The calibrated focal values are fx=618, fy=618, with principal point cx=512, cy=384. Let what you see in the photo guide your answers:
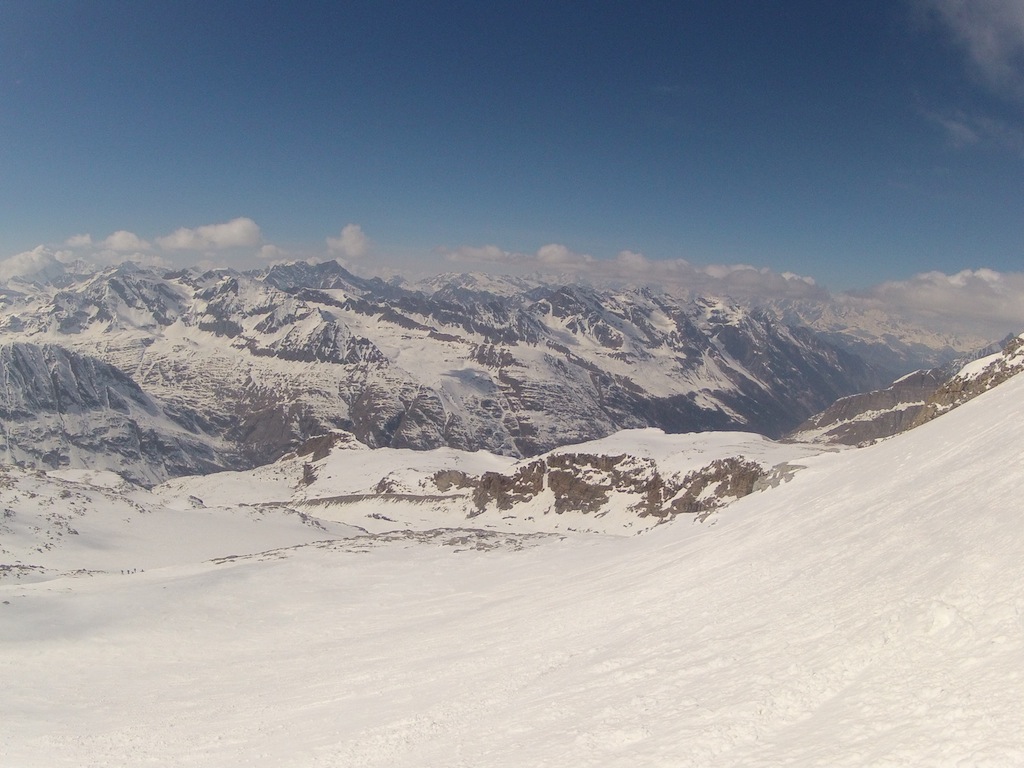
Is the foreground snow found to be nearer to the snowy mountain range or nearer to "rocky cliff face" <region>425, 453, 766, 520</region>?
the snowy mountain range

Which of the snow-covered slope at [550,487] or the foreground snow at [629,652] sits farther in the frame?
the snow-covered slope at [550,487]

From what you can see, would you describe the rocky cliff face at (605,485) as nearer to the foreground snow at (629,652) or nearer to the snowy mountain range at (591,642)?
the snowy mountain range at (591,642)

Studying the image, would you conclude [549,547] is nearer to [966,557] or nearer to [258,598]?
[258,598]

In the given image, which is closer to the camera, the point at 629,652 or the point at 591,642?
the point at 629,652

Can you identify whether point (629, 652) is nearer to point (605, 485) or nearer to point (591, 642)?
point (591, 642)

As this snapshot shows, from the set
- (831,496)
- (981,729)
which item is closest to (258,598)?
(831,496)

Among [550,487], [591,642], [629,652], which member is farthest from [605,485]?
[629,652]

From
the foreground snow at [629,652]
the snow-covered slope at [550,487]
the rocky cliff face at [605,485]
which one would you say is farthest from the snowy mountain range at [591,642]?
the rocky cliff face at [605,485]

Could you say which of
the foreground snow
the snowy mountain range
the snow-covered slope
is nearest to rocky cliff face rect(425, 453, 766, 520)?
the snow-covered slope
